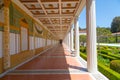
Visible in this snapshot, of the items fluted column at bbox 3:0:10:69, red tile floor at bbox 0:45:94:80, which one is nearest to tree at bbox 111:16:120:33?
red tile floor at bbox 0:45:94:80

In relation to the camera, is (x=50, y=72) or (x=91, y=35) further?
(x=91, y=35)

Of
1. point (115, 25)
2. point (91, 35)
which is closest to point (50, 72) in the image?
point (91, 35)

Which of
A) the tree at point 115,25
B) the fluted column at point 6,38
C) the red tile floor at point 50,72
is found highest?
the tree at point 115,25

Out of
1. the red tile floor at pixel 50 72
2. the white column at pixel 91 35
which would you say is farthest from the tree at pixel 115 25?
the white column at pixel 91 35

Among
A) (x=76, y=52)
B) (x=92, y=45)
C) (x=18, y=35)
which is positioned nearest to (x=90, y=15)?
(x=92, y=45)

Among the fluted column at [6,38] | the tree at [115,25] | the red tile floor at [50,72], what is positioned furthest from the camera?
the tree at [115,25]

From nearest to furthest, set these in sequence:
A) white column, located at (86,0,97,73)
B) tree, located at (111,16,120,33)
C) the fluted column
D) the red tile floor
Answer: the red tile floor → white column, located at (86,0,97,73) → the fluted column → tree, located at (111,16,120,33)

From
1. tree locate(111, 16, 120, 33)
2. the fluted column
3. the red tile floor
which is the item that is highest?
tree locate(111, 16, 120, 33)

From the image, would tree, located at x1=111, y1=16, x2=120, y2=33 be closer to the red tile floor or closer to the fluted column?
the red tile floor

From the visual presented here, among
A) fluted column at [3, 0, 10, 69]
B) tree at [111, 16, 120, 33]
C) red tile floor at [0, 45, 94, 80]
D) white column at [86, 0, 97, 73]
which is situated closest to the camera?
red tile floor at [0, 45, 94, 80]

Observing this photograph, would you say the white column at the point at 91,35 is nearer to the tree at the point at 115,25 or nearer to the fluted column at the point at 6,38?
the fluted column at the point at 6,38

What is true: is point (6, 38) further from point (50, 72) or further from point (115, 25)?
point (115, 25)

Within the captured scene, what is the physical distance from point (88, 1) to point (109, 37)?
162 feet

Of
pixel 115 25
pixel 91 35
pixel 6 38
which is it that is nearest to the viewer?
pixel 91 35
